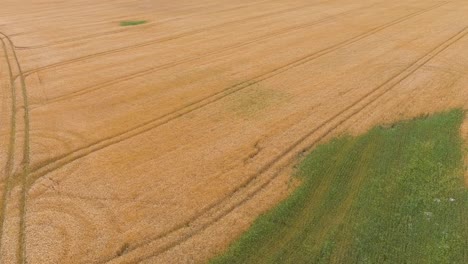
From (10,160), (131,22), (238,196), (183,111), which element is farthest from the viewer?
(131,22)

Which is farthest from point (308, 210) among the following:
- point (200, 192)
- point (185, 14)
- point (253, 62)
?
A: point (185, 14)

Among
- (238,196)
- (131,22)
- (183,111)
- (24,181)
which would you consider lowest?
(24,181)

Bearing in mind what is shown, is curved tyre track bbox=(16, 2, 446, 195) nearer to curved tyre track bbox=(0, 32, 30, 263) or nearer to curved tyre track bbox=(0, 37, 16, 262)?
curved tyre track bbox=(0, 32, 30, 263)

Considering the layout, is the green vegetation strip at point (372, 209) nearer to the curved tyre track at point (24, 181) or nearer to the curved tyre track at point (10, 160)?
the curved tyre track at point (24, 181)

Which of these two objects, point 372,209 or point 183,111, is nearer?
A: point 372,209

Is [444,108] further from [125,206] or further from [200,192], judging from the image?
[125,206]

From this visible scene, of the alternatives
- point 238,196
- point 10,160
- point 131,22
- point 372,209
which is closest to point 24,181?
point 10,160

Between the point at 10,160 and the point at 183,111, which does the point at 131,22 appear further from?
the point at 10,160

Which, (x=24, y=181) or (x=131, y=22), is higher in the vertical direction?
(x=131, y=22)
